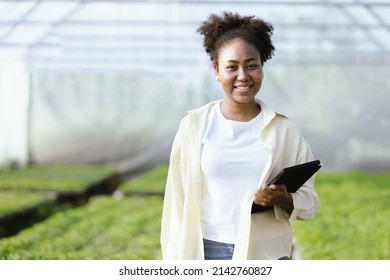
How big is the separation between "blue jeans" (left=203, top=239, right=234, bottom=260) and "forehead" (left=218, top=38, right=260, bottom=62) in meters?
0.49

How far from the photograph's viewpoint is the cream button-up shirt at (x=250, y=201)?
5.94 ft

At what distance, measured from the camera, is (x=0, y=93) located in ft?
26.1

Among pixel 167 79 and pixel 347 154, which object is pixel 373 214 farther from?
pixel 167 79

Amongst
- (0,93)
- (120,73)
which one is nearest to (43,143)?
(0,93)

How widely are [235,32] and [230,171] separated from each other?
0.38 metres

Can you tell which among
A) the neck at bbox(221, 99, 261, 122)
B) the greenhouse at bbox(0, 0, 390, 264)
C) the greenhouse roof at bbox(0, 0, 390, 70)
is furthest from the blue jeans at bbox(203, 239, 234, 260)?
the greenhouse roof at bbox(0, 0, 390, 70)

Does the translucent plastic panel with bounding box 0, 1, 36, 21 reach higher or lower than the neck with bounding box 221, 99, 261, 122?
higher

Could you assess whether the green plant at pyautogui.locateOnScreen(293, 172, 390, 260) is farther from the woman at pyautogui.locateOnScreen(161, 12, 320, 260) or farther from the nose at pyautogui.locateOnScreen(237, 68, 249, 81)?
the nose at pyautogui.locateOnScreen(237, 68, 249, 81)

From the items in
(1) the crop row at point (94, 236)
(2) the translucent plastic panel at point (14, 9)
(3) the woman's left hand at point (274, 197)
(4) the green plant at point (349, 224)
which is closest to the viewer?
(3) the woman's left hand at point (274, 197)

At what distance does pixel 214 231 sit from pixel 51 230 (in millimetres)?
3372

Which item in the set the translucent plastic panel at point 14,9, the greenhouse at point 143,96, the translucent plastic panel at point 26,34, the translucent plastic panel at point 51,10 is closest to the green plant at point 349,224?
the greenhouse at point 143,96

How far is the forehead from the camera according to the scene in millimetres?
1813

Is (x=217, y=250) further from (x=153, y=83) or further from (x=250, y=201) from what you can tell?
(x=153, y=83)

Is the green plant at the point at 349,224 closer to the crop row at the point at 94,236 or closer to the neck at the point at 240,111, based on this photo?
the crop row at the point at 94,236
